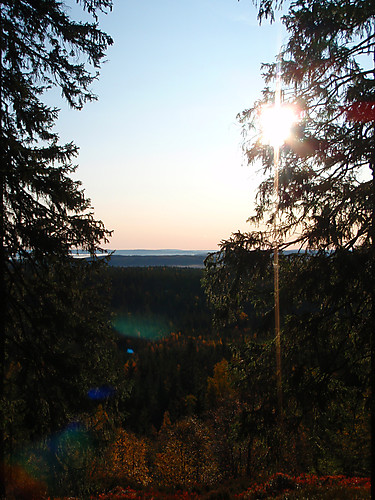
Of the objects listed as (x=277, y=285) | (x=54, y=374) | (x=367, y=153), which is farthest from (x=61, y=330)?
(x=367, y=153)

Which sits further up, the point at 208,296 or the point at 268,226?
the point at 268,226

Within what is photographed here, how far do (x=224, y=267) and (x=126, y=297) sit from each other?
632 feet

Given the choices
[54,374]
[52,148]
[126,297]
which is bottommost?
[126,297]

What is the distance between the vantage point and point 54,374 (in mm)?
6141

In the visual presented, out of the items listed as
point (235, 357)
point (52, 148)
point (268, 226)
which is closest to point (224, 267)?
point (268, 226)

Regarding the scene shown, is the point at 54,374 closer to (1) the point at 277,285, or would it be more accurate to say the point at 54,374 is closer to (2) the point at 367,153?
(1) the point at 277,285

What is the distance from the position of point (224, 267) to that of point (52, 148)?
13.5 ft

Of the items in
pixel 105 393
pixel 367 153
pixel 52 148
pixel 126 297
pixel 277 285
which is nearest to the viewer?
pixel 367 153

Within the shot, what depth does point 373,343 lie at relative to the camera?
5527mm

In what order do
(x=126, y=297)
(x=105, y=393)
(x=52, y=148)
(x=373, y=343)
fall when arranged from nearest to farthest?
(x=373, y=343) < (x=52, y=148) < (x=105, y=393) < (x=126, y=297)

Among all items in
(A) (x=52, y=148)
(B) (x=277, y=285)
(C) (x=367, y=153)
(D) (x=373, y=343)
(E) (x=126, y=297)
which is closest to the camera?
(D) (x=373, y=343)

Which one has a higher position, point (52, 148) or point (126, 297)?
point (52, 148)

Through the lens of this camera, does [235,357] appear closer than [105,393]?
Yes

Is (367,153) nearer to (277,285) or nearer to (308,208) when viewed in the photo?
(308,208)
